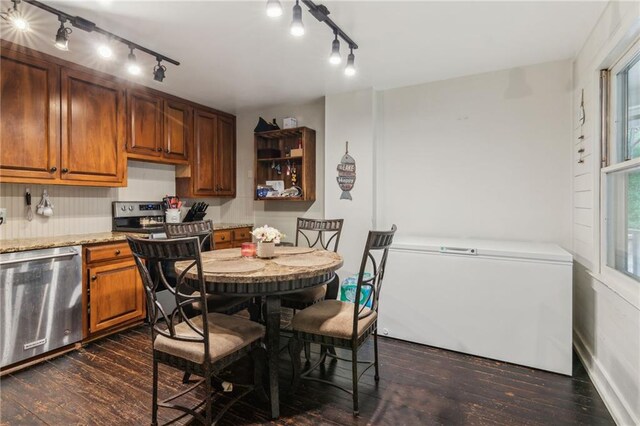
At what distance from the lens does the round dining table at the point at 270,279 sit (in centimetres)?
175

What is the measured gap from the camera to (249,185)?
467cm

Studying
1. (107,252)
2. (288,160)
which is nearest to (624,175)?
(288,160)

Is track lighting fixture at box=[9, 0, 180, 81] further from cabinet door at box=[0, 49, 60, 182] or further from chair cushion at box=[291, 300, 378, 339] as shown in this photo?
chair cushion at box=[291, 300, 378, 339]

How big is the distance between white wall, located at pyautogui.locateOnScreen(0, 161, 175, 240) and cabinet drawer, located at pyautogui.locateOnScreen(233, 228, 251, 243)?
96cm

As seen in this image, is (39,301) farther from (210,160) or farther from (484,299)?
(484,299)

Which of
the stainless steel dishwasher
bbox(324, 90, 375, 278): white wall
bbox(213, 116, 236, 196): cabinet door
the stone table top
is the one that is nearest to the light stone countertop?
the stainless steel dishwasher

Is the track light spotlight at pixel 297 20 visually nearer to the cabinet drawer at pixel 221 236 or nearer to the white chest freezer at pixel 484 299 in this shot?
the white chest freezer at pixel 484 299

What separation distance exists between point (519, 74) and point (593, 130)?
99cm

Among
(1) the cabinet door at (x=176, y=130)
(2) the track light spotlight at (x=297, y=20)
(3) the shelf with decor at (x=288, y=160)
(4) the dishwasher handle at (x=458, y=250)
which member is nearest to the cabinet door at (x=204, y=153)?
(1) the cabinet door at (x=176, y=130)

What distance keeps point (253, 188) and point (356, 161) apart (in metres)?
1.57

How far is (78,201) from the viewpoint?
129 inches

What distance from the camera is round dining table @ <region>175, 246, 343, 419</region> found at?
5.74 ft

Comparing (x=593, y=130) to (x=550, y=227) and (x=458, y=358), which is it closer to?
(x=550, y=227)

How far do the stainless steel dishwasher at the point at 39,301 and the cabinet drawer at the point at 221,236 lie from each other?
4.56ft
